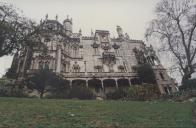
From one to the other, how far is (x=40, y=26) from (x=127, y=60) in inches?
1266

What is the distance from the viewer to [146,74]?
4503 centimetres

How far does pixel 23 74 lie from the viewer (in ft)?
138

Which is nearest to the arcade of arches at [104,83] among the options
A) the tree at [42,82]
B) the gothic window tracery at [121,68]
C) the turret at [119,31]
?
the gothic window tracery at [121,68]

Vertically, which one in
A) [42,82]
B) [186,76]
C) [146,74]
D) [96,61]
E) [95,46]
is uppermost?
[95,46]

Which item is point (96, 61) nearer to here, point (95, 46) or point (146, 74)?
point (95, 46)

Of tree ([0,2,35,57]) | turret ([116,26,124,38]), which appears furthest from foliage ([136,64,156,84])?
tree ([0,2,35,57])

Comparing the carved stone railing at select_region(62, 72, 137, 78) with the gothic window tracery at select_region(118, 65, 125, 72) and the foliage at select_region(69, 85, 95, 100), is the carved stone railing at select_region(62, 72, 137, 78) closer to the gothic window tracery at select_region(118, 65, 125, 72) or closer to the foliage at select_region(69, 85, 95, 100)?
the gothic window tracery at select_region(118, 65, 125, 72)

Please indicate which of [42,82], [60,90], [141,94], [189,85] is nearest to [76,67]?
[60,90]

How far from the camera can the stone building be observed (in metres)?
44.2

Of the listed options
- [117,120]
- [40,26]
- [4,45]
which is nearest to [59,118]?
[117,120]

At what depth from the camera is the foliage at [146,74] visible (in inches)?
1762

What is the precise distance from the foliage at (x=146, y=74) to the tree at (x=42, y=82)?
18.6 m

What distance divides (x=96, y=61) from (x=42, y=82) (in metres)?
20.0

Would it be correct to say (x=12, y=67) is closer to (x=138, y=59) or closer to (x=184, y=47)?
(x=138, y=59)
